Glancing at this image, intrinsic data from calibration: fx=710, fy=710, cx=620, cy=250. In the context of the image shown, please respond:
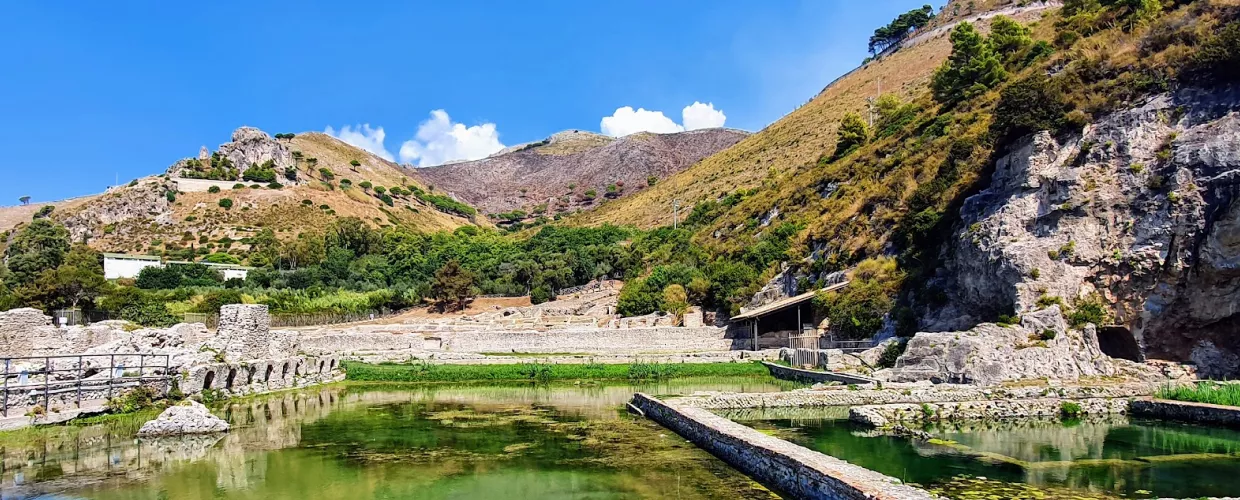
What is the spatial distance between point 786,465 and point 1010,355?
49.1 ft

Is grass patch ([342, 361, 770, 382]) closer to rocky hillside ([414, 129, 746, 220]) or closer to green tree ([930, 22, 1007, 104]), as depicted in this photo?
green tree ([930, 22, 1007, 104])

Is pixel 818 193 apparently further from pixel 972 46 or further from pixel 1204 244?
pixel 1204 244

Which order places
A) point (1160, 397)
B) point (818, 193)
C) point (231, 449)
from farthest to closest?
1. point (818, 193)
2. point (1160, 397)
3. point (231, 449)

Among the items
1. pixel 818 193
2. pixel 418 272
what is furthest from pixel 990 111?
pixel 418 272

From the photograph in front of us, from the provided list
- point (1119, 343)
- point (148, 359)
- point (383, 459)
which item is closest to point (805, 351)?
point (1119, 343)

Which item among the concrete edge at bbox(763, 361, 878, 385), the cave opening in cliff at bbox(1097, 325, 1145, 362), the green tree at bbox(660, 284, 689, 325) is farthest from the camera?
the green tree at bbox(660, 284, 689, 325)

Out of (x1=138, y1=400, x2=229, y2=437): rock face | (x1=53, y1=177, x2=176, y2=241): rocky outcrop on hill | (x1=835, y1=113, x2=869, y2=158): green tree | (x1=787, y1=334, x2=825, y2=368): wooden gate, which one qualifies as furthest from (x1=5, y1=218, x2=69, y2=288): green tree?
(x1=835, y1=113, x2=869, y2=158): green tree

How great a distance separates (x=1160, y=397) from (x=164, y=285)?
75365 mm

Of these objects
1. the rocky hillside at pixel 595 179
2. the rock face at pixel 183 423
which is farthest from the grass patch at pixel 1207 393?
the rocky hillside at pixel 595 179

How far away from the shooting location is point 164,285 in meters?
67.5

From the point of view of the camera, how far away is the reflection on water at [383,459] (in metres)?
12.0

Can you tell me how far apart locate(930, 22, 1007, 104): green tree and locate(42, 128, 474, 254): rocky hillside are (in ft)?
265

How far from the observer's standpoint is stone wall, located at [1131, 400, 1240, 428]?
17331 mm

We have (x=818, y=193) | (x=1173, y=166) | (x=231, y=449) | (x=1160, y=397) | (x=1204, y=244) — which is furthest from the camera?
(x=818, y=193)
